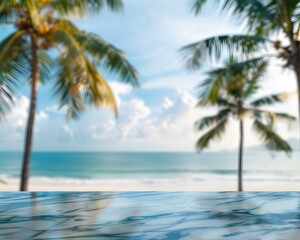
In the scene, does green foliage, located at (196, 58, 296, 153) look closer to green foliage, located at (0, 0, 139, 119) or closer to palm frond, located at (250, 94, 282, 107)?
palm frond, located at (250, 94, 282, 107)

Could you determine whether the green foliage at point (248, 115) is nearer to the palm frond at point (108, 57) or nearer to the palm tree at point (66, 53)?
the palm frond at point (108, 57)

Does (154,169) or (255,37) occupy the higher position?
(255,37)

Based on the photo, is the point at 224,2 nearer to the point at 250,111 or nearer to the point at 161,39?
the point at 250,111

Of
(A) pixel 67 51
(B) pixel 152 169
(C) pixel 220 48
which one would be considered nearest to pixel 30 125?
(A) pixel 67 51

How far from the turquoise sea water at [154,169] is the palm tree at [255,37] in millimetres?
19755

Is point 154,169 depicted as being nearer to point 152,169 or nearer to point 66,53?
point 152,169

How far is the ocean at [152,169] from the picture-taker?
26.2m

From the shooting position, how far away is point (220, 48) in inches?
224

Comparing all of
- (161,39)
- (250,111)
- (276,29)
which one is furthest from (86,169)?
(276,29)

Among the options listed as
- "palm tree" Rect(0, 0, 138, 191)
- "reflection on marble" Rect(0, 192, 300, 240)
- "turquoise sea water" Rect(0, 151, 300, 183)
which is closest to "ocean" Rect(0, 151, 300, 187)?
"turquoise sea water" Rect(0, 151, 300, 183)

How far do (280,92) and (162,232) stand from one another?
8.58 m

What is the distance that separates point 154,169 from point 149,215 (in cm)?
3018

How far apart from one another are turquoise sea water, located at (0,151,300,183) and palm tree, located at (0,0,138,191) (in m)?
18.6

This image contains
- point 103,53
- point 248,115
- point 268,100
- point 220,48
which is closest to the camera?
point 220,48
